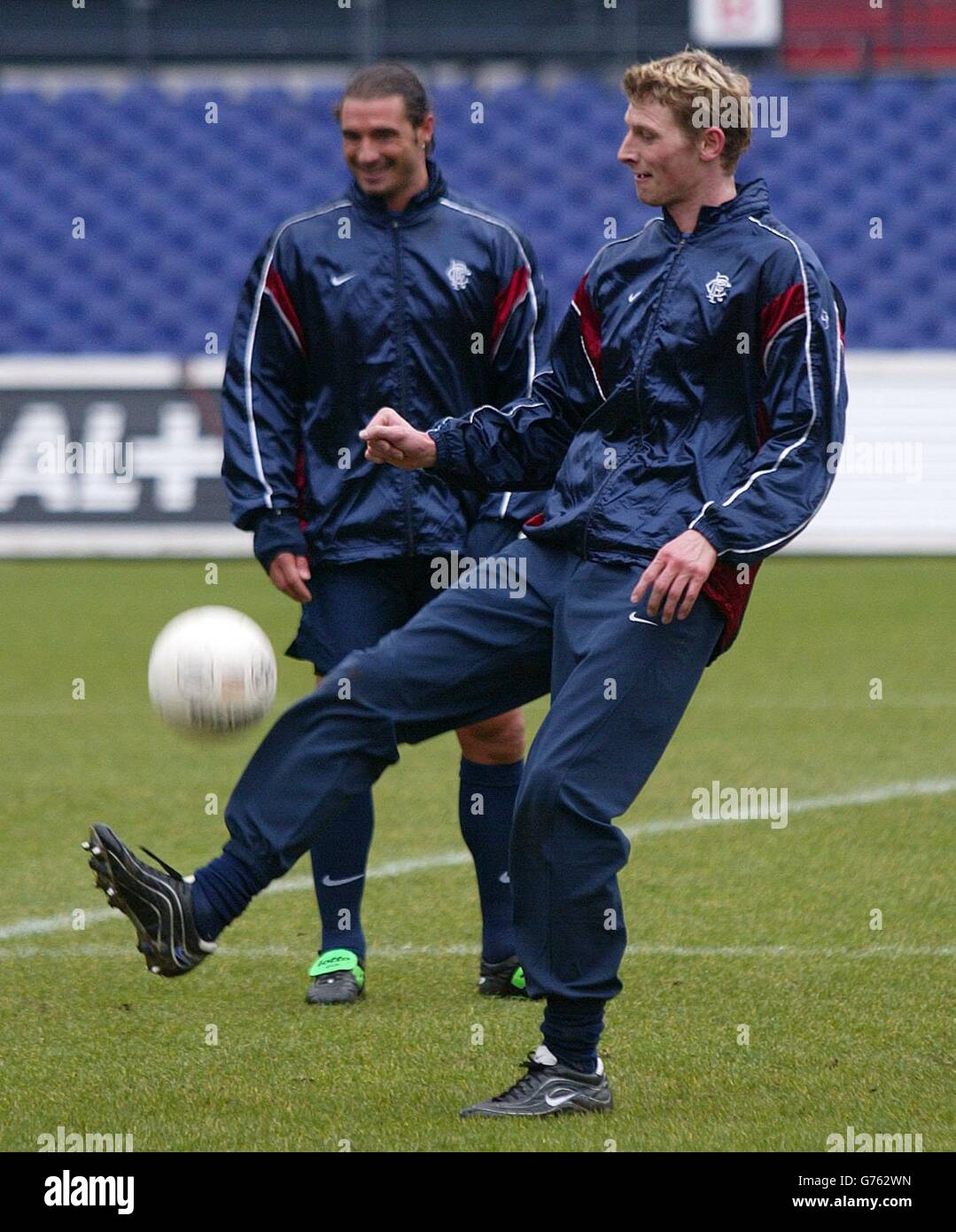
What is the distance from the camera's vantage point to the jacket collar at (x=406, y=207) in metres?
4.72

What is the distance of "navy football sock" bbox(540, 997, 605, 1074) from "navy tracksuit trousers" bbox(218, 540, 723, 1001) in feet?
0.15

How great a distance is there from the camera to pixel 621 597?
361 cm

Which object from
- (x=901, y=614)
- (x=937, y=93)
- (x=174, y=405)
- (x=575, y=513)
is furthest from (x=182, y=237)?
(x=575, y=513)

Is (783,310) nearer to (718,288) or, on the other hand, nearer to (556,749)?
(718,288)

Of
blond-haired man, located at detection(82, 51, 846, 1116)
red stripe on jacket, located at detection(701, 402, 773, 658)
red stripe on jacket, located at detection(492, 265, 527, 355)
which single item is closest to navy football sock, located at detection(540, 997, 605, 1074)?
blond-haired man, located at detection(82, 51, 846, 1116)

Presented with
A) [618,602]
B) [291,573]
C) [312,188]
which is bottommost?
[291,573]

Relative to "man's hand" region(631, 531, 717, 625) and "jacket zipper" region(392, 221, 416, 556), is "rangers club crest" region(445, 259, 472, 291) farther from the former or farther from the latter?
"man's hand" region(631, 531, 717, 625)

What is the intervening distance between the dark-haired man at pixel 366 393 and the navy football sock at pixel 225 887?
1132mm

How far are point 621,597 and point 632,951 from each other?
1.64 metres

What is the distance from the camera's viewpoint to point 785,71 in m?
19.3

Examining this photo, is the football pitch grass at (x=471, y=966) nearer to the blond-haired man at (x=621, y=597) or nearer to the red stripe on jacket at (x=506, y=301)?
the blond-haired man at (x=621, y=597)

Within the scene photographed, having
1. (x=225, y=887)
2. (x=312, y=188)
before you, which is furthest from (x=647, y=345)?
(x=312, y=188)

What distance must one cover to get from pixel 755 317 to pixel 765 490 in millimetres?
338

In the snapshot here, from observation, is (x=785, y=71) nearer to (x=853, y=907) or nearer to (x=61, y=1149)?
(x=853, y=907)
